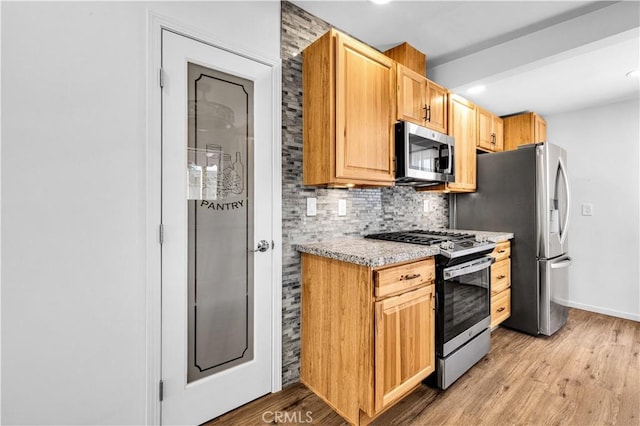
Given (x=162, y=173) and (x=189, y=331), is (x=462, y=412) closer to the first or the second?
(x=189, y=331)

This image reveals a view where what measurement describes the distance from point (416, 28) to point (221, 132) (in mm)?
1707

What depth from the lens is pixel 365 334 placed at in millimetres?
1601

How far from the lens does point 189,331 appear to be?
1643mm

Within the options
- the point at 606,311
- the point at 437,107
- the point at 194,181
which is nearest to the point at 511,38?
the point at 437,107

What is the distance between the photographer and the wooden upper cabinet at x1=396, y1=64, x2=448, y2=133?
2211 millimetres

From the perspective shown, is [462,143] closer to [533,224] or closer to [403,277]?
[533,224]

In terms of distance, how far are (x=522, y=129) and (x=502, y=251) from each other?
69.7 inches

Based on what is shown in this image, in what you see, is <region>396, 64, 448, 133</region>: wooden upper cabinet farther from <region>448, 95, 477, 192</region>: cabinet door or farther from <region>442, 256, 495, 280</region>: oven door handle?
<region>442, 256, 495, 280</region>: oven door handle

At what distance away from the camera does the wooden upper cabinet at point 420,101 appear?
221 cm

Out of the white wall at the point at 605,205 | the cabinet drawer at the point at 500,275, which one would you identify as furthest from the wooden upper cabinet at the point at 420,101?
the white wall at the point at 605,205

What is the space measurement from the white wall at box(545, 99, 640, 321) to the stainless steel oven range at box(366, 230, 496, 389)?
7.20ft

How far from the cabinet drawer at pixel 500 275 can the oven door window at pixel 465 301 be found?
1.23 ft

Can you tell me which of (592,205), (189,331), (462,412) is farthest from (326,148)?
(592,205)

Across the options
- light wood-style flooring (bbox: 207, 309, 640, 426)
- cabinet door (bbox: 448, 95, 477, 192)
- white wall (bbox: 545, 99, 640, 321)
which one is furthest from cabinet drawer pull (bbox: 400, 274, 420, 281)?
white wall (bbox: 545, 99, 640, 321)
